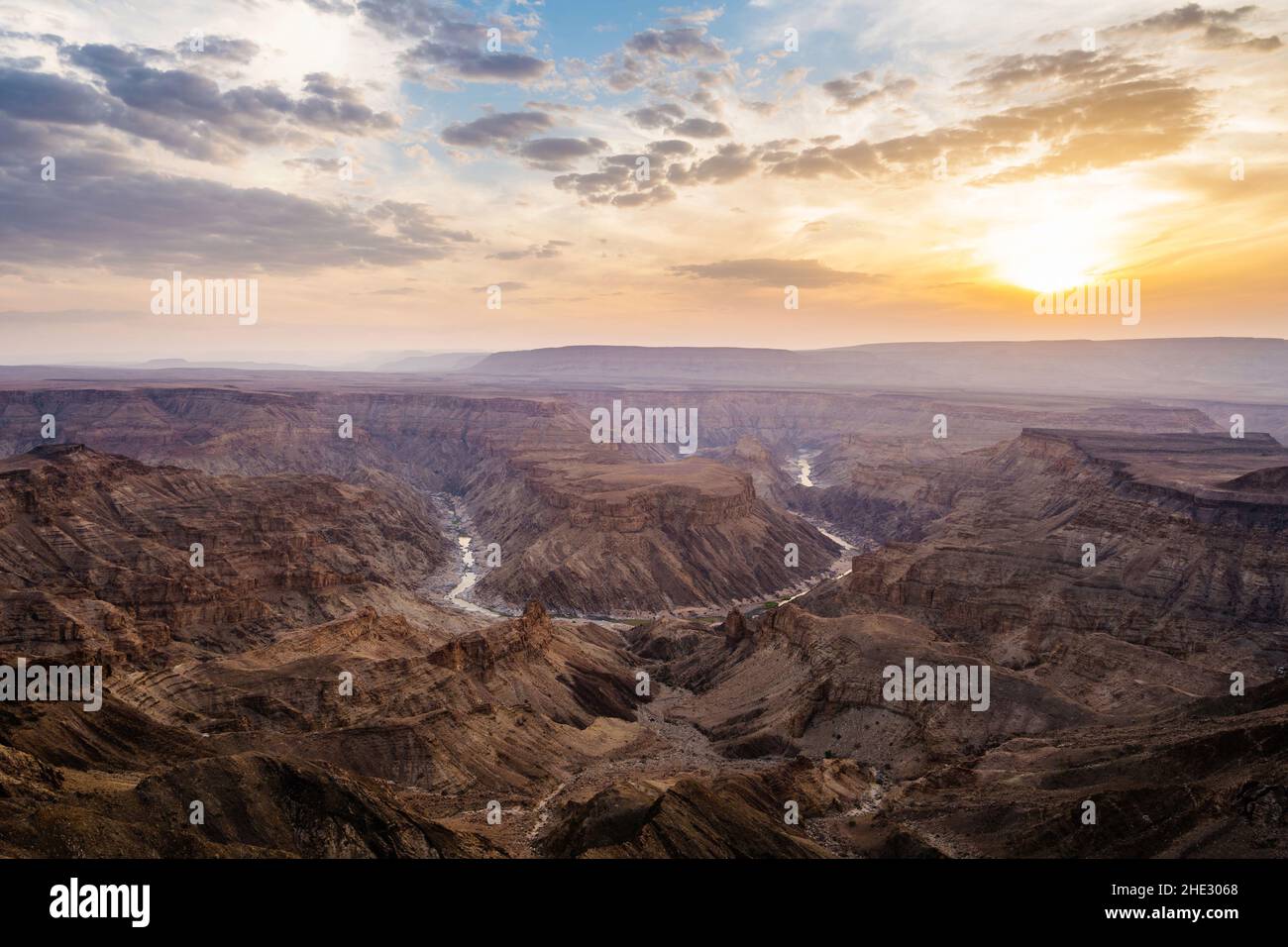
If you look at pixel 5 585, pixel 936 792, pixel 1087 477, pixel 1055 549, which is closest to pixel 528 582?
pixel 5 585

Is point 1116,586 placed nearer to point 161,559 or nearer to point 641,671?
point 641,671

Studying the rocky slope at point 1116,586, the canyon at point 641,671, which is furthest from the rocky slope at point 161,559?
the rocky slope at point 1116,586

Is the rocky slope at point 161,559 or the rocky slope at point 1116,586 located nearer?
the rocky slope at point 1116,586

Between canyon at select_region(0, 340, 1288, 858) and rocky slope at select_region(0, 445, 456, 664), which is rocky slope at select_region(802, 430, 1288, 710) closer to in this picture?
canyon at select_region(0, 340, 1288, 858)

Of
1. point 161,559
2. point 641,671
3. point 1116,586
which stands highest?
point 161,559

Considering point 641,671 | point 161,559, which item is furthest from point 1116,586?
point 161,559

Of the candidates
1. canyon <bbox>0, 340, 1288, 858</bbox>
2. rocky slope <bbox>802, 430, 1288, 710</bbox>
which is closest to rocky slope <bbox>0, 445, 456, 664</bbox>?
canyon <bbox>0, 340, 1288, 858</bbox>

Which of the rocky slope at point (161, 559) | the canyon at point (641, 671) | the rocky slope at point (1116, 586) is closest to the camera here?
the canyon at point (641, 671)

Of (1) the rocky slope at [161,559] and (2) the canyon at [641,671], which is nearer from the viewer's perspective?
(2) the canyon at [641,671]

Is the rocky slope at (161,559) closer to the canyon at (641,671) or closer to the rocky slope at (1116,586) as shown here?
the canyon at (641,671)

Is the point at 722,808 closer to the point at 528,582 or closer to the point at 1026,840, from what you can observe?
the point at 1026,840

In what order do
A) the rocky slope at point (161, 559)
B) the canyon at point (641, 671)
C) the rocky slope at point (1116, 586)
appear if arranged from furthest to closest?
the rocky slope at point (161, 559) < the rocky slope at point (1116, 586) < the canyon at point (641, 671)
